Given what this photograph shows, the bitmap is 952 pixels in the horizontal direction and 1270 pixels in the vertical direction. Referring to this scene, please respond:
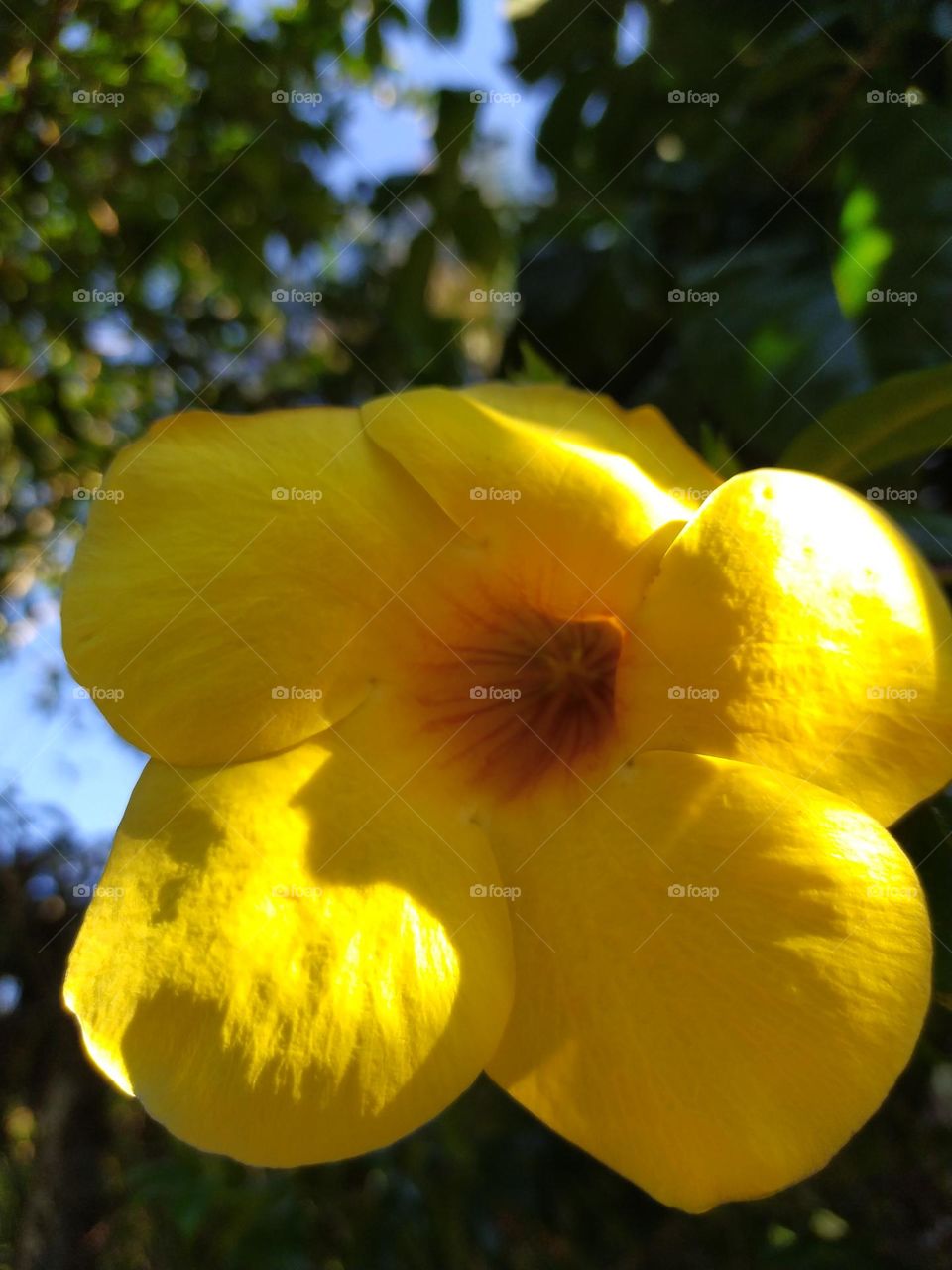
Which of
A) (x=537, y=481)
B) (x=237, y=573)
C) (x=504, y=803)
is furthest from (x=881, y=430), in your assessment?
(x=237, y=573)

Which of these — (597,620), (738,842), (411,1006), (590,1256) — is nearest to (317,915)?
(411,1006)

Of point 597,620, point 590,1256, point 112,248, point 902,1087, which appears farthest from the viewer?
point 112,248

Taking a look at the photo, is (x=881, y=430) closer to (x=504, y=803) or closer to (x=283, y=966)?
(x=504, y=803)

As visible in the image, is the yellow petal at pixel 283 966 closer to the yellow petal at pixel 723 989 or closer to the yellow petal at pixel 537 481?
the yellow petal at pixel 723 989

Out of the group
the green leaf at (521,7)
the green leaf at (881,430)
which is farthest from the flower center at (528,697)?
the green leaf at (521,7)

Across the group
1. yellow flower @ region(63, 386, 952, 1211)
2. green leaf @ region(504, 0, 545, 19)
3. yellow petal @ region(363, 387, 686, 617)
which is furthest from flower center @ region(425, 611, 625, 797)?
green leaf @ region(504, 0, 545, 19)

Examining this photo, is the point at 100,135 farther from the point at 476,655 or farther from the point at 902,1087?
the point at 902,1087

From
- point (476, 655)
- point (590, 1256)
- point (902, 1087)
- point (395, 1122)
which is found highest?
point (476, 655)
